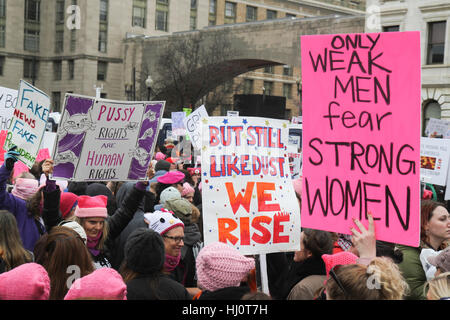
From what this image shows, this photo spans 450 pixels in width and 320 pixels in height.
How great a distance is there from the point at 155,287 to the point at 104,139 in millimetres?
2807

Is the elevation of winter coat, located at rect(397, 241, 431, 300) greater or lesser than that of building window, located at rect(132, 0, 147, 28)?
lesser

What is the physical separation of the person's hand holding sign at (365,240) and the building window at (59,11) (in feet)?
202

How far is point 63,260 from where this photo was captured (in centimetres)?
375

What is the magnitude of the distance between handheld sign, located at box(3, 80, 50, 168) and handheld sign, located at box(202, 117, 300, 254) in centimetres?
243

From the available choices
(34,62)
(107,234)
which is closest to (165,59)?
(34,62)

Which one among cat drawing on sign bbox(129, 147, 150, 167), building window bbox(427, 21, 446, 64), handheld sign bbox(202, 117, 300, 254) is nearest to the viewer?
handheld sign bbox(202, 117, 300, 254)

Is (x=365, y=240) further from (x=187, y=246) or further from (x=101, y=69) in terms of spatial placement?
(x=101, y=69)

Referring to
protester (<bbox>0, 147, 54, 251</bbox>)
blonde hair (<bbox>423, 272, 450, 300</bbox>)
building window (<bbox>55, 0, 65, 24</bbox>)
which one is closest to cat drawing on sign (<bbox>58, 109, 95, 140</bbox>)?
protester (<bbox>0, 147, 54, 251</bbox>)

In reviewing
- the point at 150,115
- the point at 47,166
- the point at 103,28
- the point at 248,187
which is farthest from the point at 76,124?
the point at 103,28

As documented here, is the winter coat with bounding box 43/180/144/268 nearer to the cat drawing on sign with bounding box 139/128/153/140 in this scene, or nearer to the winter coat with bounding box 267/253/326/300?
the cat drawing on sign with bounding box 139/128/153/140

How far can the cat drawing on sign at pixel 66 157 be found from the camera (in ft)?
18.6

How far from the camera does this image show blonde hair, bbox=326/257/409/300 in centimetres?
296

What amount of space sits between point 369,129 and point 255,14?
217 feet

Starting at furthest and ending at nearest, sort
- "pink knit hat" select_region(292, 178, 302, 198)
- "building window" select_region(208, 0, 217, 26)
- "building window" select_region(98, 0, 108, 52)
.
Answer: "building window" select_region(208, 0, 217, 26), "building window" select_region(98, 0, 108, 52), "pink knit hat" select_region(292, 178, 302, 198)
